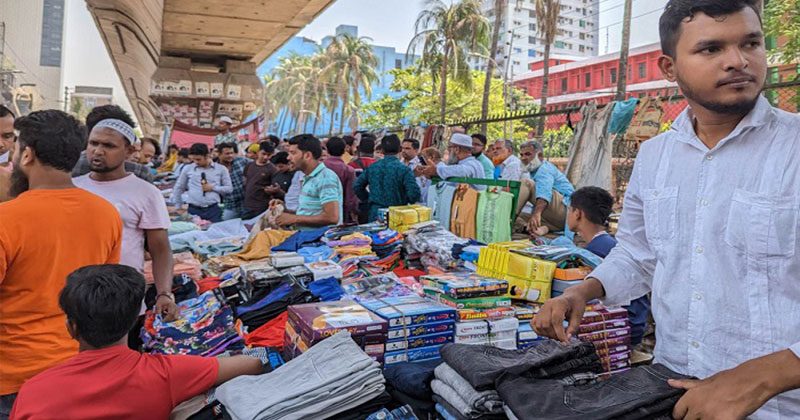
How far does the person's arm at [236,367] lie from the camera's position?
2.00 m

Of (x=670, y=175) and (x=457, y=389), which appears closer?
(x=670, y=175)

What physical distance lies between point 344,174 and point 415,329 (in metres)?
4.06

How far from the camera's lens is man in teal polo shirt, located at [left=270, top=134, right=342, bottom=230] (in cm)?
486

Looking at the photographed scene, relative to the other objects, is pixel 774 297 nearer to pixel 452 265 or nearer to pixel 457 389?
pixel 457 389

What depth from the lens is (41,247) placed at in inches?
81.4

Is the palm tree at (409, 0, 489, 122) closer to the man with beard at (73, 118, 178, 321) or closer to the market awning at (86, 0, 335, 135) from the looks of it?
the market awning at (86, 0, 335, 135)

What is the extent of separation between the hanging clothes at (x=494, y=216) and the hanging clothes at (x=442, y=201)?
45cm

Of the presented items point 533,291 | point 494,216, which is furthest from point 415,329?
point 494,216

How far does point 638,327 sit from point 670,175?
1.80 m

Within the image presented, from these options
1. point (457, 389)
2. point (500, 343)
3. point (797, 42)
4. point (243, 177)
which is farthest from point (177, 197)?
point (797, 42)

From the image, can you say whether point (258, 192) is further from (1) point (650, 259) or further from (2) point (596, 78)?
(2) point (596, 78)

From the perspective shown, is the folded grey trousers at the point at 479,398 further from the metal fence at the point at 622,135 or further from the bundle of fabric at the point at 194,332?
the bundle of fabric at the point at 194,332

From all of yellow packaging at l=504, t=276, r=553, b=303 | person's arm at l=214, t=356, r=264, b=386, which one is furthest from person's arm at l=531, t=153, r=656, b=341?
person's arm at l=214, t=356, r=264, b=386

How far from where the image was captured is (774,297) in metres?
1.19
